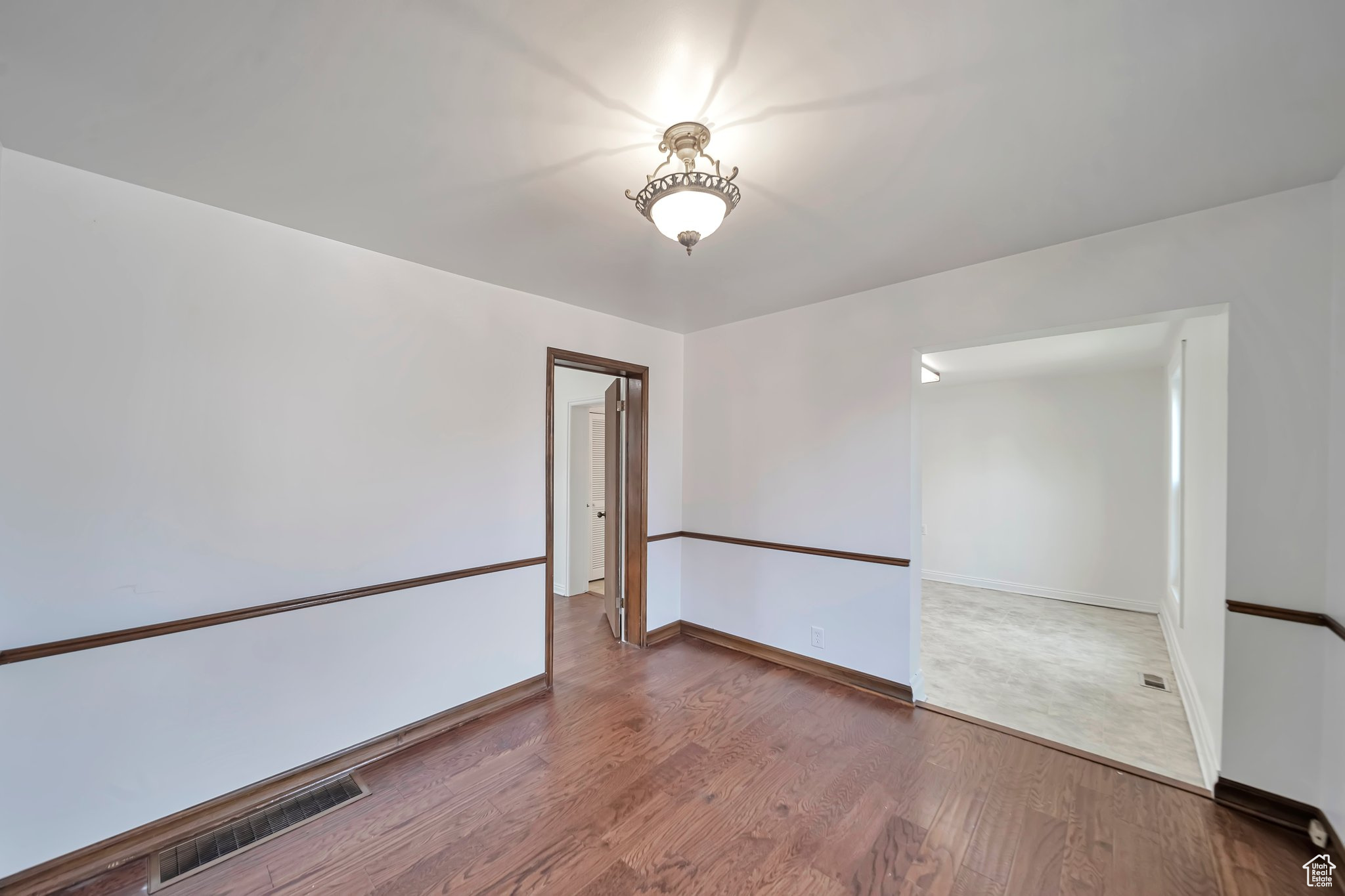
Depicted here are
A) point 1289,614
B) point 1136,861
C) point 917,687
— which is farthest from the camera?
point 917,687

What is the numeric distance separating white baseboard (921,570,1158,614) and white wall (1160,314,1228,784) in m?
1.56

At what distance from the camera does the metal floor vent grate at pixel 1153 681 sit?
3.15 meters

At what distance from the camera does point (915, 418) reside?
9.64ft

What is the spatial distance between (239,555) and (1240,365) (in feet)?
14.0

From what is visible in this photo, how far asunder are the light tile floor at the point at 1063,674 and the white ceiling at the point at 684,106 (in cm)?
258

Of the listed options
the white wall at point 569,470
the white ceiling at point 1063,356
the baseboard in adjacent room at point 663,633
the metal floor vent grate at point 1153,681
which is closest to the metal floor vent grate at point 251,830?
the baseboard in adjacent room at point 663,633

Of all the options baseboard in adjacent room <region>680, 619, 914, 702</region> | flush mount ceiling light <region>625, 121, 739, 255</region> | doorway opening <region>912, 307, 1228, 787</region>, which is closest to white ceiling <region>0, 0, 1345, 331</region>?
flush mount ceiling light <region>625, 121, 739, 255</region>

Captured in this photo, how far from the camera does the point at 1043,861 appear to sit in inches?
70.4

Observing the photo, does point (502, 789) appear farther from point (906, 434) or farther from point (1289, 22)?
point (1289, 22)

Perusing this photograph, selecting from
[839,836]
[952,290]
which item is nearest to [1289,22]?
[952,290]

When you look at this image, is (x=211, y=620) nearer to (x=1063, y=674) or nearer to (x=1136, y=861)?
(x=1136, y=861)

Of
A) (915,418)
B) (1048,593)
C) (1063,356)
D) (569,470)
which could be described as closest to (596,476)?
(569,470)

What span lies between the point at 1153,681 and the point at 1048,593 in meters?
2.23

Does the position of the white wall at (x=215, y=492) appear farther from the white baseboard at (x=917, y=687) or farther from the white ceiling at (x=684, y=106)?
the white baseboard at (x=917, y=687)
